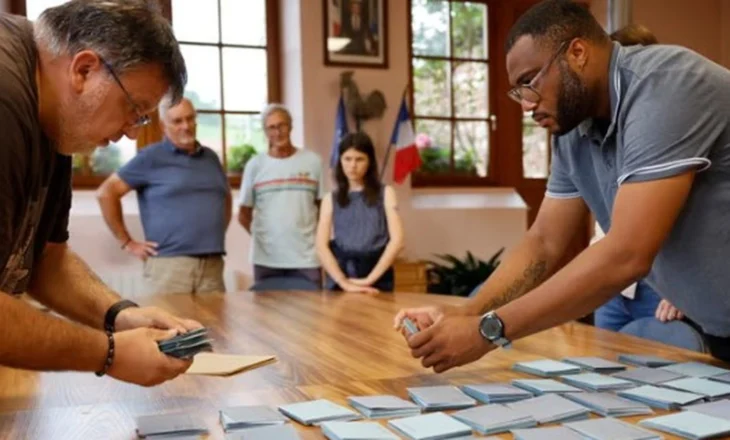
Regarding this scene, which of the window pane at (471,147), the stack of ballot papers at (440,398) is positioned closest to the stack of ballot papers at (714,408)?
the stack of ballot papers at (440,398)

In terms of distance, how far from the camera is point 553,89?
1489 millimetres

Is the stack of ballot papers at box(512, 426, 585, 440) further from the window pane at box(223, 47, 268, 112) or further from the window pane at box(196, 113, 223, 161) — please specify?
the window pane at box(223, 47, 268, 112)

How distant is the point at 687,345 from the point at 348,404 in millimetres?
991

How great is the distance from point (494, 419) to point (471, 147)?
4.48 meters

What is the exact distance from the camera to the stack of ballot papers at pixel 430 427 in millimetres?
1045

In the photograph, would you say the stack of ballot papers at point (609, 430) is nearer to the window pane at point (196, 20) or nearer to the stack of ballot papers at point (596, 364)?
the stack of ballot papers at point (596, 364)

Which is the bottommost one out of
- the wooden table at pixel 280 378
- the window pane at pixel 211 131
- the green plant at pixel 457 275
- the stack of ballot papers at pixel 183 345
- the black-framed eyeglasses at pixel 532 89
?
the green plant at pixel 457 275

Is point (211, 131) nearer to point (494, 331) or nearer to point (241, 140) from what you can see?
point (241, 140)

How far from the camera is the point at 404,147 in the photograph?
15.9 ft

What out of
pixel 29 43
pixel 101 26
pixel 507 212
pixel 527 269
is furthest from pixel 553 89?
pixel 507 212

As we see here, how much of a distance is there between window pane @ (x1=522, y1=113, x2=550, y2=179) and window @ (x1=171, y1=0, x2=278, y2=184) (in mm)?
1946

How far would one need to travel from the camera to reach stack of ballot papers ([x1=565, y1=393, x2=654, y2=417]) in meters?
1.16

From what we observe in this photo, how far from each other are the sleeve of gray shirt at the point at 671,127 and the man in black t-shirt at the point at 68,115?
32.4 inches

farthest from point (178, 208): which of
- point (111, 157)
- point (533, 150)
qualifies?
point (533, 150)
